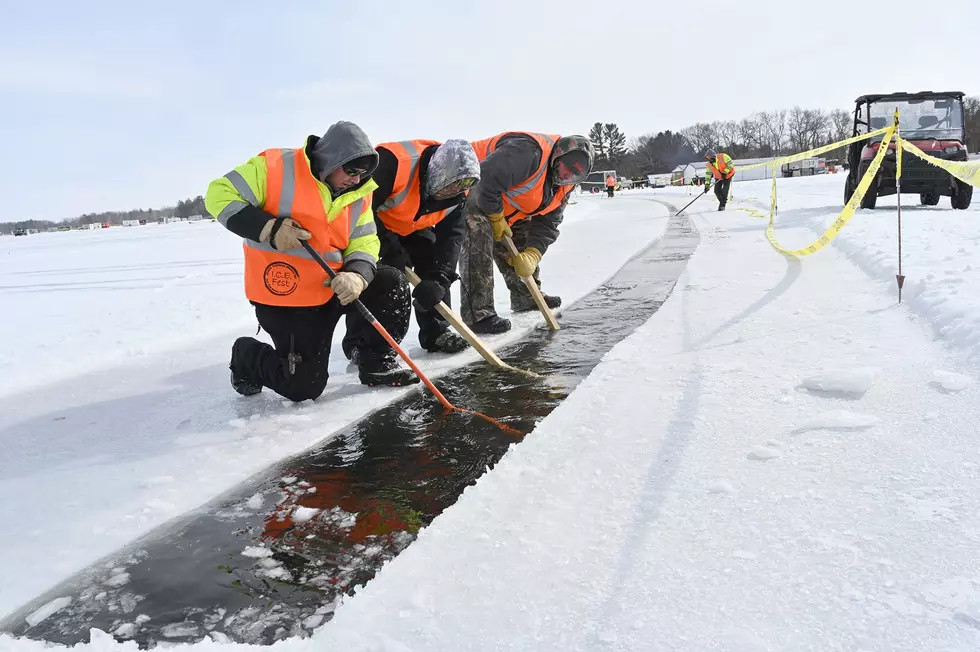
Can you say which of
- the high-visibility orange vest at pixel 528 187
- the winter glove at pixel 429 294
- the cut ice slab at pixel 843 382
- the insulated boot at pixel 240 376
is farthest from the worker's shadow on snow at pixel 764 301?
the insulated boot at pixel 240 376

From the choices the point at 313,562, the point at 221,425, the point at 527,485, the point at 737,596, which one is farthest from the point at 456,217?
the point at 737,596

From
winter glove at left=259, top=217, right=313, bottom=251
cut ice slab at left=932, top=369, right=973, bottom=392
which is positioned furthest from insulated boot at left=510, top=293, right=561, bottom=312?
cut ice slab at left=932, top=369, right=973, bottom=392

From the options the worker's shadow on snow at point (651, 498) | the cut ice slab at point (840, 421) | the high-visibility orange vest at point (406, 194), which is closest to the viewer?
the worker's shadow on snow at point (651, 498)

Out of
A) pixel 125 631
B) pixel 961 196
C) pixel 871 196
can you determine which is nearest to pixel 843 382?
pixel 125 631

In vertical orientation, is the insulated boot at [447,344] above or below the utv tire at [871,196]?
below

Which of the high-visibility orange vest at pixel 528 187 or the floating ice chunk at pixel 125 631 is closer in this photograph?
the floating ice chunk at pixel 125 631

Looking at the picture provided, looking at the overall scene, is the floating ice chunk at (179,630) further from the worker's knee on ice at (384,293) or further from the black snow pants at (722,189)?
the black snow pants at (722,189)

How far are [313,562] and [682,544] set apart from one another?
97 cm

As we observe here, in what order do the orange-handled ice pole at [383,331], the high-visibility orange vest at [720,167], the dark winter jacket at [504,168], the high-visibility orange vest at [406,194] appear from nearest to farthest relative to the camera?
the orange-handled ice pole at [383,331]
the high-visibility orange vest at [406,194]
the dark winter jacket at [504,168]
the high-visibility orange vest at [720,167]

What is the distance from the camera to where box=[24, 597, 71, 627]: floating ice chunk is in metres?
1.56

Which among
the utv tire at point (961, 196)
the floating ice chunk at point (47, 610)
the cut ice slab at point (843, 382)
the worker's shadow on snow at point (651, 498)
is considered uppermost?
the utv tire at point (961, 196)

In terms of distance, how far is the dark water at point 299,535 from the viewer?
1.53 m

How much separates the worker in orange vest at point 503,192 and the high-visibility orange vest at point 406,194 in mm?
580

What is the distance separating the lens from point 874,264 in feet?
16.3
